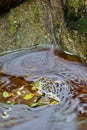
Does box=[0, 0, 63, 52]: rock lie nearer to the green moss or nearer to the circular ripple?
the circular ripple

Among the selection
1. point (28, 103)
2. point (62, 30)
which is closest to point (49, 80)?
point (28, 103)

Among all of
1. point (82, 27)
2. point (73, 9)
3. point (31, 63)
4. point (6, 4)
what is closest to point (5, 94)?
point (31, 63)

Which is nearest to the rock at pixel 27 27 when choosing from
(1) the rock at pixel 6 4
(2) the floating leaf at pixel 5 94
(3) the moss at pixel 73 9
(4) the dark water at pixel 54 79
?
(1) the rock at pixel 6 4

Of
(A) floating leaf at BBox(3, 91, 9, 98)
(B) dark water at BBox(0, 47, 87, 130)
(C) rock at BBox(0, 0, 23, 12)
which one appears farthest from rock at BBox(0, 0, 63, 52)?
(A) floating leaf at BBox(3, 91, 9, 98)

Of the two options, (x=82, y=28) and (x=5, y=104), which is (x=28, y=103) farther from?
(x=82, y=28)

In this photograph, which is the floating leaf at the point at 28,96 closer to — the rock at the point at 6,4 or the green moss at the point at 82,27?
the rock at the point at 6,4

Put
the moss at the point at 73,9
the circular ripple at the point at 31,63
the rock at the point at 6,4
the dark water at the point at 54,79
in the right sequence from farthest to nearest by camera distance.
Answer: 1. the moss at the point at 73,9
2. the rock at the point at 6,4
3. the circular ripple at the point at 31,63
4. the dark water at the point at 54,79

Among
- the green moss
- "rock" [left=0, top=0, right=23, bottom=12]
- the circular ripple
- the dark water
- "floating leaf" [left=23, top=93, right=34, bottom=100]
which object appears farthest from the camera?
the green moss

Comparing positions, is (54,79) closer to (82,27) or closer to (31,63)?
(31,63)
